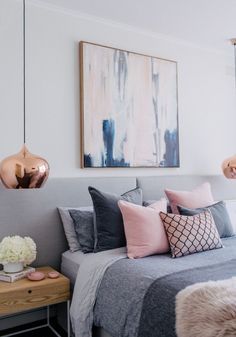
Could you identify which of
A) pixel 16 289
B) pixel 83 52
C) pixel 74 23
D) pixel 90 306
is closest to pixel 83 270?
pixel 90 306

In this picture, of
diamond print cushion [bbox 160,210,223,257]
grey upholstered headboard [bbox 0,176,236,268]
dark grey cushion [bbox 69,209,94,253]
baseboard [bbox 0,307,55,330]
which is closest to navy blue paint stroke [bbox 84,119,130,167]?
grey upholstered headboard [bbox 0,176,236,268]

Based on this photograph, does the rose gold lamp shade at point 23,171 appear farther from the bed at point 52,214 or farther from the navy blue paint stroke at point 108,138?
the navy blue paint stroke at point 108,138

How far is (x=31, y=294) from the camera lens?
2088 millimetres

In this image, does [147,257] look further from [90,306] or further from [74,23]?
[74,23]

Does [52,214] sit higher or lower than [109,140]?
lower

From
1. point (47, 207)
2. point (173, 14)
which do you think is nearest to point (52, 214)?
point (47, 207)

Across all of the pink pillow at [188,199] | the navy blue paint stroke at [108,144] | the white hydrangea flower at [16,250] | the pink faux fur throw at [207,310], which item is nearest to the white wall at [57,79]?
the navy blue paint stroke at [108,144]

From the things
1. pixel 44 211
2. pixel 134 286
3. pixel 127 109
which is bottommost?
pixel 134 286

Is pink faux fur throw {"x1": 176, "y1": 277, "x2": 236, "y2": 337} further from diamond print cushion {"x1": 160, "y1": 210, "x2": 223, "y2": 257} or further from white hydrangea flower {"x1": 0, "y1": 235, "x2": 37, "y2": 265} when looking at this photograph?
white hydrangea flower {"x1": 0, "y1": 235, "x2": 37, "y2": 265}

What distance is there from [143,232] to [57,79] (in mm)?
1456

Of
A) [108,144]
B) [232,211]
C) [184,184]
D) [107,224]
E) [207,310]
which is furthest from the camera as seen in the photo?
[184,184]

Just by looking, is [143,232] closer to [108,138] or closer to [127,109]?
[108,138]

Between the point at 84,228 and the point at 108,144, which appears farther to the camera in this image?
the point at 108,144

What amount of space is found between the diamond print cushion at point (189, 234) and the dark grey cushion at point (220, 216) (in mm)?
178
